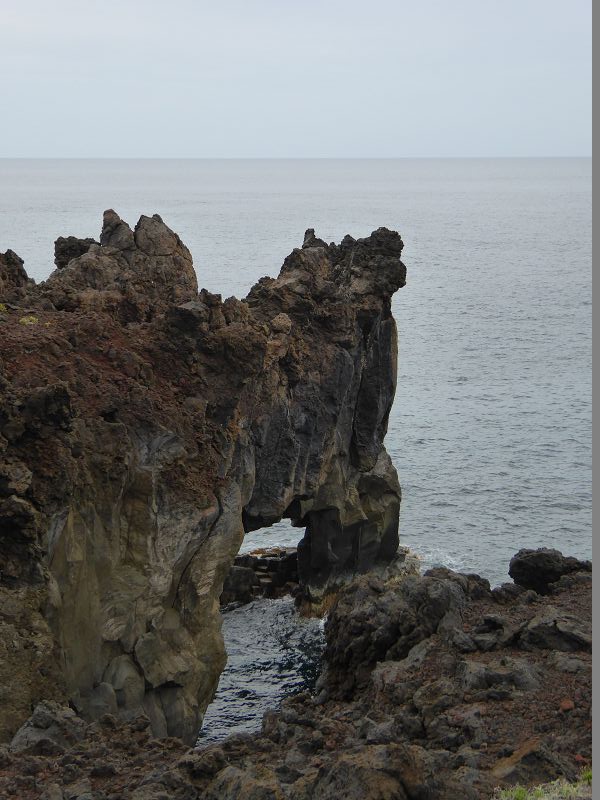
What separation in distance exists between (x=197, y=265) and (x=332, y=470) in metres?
105

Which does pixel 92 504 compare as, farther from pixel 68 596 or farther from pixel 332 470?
pixel 332 470

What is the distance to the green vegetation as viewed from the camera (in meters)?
24.0

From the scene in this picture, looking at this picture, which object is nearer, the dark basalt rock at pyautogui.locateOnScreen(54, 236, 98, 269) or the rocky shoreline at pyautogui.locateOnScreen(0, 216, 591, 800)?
the rocky shoreline at pyautogui.locateOnScreen(0, 216, 591, 800)

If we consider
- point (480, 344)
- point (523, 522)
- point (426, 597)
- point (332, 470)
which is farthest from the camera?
point (480, 344)

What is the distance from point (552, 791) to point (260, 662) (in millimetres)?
27945

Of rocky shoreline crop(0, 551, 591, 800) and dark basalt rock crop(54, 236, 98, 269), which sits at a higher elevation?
dark basalt rock crop(54, 236, 98, 269)

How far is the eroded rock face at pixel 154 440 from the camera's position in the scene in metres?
33.6

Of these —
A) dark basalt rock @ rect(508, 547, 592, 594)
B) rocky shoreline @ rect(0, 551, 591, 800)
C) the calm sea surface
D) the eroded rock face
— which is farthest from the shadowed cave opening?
dark basalt rock @ rect(508, 547, 592, 594)

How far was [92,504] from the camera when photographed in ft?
117

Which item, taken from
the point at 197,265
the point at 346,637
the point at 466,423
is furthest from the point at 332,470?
the point at 197,265

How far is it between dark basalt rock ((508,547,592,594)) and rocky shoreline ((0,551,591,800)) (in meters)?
2.30

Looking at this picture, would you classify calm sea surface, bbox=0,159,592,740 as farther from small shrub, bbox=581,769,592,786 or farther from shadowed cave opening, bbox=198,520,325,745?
small shrub, bbox=581,769,592,786

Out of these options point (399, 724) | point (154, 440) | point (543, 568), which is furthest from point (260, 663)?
point (399, 724)

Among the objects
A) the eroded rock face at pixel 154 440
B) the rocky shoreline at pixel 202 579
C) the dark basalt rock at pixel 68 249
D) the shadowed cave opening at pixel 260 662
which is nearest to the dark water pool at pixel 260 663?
the shadowed cave opening at pixel 260 662
